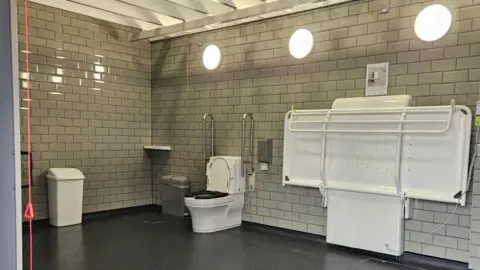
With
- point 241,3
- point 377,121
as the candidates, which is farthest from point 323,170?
point 241,3

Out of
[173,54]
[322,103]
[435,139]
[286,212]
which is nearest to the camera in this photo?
[435,139]

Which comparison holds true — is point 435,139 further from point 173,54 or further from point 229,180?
point 173,54

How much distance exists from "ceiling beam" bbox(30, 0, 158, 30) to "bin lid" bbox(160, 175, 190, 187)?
7.69 feet

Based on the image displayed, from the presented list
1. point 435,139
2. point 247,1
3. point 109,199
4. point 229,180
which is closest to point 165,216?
point 109,199

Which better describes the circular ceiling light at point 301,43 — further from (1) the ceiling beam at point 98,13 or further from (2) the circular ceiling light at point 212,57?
(1) the ceiling beam at point 98,13

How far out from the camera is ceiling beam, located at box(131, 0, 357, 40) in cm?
428

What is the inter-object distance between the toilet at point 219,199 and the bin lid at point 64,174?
1.50m

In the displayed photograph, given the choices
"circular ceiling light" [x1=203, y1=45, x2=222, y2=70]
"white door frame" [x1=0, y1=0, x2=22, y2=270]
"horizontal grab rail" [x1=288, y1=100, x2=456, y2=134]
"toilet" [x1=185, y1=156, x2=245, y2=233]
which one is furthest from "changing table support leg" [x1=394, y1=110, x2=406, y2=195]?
"white door frame" [x1=0, y1=0, x2=22, y2=270]

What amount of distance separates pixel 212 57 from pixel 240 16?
0.75m

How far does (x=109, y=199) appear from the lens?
5.83 metres

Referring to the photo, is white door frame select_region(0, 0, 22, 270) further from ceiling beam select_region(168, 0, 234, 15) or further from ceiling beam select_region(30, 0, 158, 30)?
ceiling beam select_region(30, 0, 158, 30)

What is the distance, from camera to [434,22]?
3.48m

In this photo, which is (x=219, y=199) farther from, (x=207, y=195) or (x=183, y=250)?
(x=183, y=250)

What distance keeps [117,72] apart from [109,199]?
6.33ft
